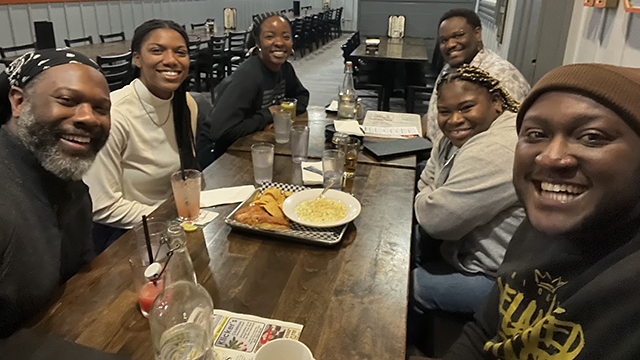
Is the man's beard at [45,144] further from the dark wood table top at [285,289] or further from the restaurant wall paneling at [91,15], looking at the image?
the restaurant wall paneling at [91,15]

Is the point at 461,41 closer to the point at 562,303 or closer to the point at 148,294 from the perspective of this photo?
the point at 562,303

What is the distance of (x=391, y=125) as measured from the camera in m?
2.85

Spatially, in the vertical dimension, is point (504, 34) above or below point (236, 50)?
above

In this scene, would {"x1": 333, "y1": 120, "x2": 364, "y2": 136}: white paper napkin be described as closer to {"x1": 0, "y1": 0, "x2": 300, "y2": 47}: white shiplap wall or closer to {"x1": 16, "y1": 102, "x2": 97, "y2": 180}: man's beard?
{"x1": 16, "y1": 102, "x2": 97, "y2": 180}: man's beard

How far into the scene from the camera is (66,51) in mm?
1373

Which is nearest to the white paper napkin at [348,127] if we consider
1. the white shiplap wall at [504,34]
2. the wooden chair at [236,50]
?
the white shiplap wall at [504,34]

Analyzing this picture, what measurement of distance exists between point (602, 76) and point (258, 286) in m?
0.92

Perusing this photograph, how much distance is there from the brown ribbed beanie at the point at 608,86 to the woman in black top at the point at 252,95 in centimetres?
186

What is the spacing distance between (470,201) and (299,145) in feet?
2.82

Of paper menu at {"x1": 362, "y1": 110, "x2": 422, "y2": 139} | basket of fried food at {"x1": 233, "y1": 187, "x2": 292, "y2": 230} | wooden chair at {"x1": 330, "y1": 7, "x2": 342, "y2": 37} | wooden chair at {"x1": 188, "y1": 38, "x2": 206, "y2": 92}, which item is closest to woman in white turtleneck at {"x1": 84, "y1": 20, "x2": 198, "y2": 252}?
basket of fried food at {"x1": 233, "y1": 187, "x2": 292, "y2": 230}

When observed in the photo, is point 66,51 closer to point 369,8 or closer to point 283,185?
point 283,185

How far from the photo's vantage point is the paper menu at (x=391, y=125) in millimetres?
2666

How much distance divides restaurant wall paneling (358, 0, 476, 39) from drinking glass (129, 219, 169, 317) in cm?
823

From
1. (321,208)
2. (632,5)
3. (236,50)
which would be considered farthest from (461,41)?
(236,50)
